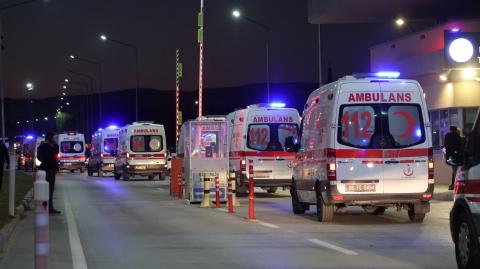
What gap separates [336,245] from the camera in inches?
449

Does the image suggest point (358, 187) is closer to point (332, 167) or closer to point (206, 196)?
point (332, 167)

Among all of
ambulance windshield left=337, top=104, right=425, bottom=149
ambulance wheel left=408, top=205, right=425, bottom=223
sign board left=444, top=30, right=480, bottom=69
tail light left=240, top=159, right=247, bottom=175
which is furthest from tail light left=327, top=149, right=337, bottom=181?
sign board left=444, top=30, right=480, bottom=69

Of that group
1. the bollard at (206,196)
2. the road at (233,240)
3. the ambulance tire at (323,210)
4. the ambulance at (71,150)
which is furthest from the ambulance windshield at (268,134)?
the ambulance at (71,150)

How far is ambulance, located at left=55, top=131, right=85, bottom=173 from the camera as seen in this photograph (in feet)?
171

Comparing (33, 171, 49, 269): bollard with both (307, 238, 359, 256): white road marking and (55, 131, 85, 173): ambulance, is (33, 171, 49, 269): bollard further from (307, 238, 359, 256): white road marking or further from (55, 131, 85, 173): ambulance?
(55, 131, 85, 173): ambulance

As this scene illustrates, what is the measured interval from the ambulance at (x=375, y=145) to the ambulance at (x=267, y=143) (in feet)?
25.8

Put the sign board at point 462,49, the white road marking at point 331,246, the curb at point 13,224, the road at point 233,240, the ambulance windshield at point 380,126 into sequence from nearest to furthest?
1. the road at point 233,240
2. the white road marking at point 331,246
3. the curb at point 13,224
4. the ambulance windshield at point 380,126
5. the sign board at point 462,49

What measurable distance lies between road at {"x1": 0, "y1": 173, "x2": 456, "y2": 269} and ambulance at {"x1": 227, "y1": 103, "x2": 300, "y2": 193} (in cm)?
373

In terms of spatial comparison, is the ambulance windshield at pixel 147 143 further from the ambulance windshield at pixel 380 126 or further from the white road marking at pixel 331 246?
the white road marking at pixel 331 246

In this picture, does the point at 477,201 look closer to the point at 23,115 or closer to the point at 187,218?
the point at 187,218

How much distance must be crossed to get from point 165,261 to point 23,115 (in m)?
157

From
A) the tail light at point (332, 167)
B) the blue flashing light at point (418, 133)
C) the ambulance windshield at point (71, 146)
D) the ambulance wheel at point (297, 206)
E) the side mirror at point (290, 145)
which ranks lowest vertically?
the ambulance wheel at point (297, 206)

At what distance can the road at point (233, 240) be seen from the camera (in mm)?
9867

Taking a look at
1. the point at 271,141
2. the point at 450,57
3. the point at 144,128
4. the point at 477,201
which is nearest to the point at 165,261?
the point at 477,201
